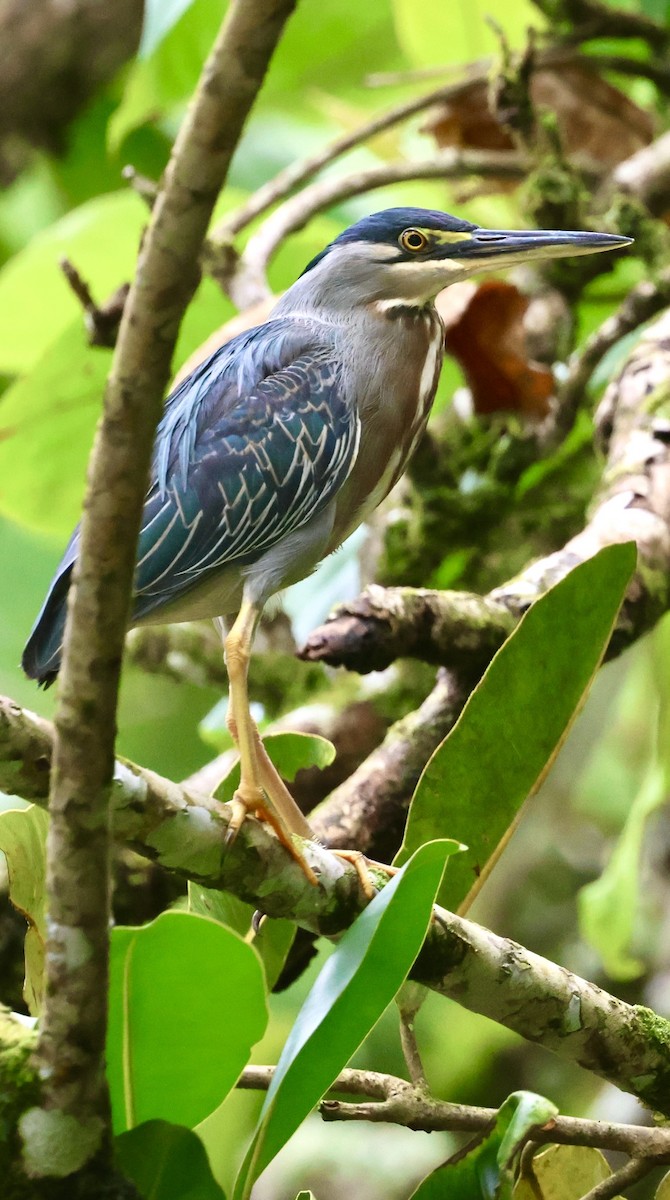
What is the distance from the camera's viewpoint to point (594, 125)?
9.64 feet

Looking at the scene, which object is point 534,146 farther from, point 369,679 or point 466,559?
point 369,679

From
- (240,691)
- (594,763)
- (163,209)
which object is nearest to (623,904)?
(240,691)

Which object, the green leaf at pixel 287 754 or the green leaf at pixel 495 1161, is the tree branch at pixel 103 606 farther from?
the green leaf at pixel 287 754

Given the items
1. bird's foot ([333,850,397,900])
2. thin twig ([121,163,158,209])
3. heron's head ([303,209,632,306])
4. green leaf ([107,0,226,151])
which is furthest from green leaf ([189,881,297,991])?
green leaf ([107,0,226,151])

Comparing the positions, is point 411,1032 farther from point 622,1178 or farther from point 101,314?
point 101,314

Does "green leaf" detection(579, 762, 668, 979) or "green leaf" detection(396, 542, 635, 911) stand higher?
"green leaf" detection(396, 542, 635, 911)

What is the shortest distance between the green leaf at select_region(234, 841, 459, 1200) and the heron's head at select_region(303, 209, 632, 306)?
0.94 meters

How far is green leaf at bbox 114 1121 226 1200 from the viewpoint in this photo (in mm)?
884

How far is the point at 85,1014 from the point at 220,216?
242cm

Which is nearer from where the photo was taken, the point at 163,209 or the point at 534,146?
the point at 163,209

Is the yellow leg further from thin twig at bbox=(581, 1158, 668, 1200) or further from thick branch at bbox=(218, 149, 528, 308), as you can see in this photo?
thick branch at bbox=(218, 149, 528, 308)

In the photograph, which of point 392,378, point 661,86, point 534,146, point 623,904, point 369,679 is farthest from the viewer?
point 661,86

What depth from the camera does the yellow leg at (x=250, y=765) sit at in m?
1.11

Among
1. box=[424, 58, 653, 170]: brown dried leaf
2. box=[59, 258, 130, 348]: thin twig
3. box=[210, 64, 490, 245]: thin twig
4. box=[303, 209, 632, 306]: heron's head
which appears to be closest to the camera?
box=[303, 209, 632, 306]: heron's head
